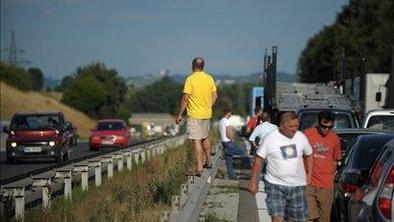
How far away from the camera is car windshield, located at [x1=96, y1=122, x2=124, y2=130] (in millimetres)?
40750

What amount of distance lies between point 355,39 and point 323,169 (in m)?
60.6

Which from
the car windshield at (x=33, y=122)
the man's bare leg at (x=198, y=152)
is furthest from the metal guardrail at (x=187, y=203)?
the car windshield at (x=33, y=122)

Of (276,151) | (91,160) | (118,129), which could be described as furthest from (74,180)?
(118,129)

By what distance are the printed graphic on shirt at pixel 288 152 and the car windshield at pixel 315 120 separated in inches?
416

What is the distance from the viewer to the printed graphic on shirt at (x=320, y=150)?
1086cm

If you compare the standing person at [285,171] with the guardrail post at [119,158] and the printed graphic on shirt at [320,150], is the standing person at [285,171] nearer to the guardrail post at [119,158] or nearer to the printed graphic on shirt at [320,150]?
the printed graphic on shirt at [320,150]

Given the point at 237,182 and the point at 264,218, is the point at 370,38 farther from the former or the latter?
the point at 264,218

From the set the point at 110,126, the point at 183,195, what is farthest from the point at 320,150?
the point at 110,126

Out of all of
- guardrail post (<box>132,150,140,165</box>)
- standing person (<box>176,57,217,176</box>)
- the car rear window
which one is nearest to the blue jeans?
guardrail post (<box>132,150,140,165</box>)

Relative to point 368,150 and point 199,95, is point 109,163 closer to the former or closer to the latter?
point 199,95

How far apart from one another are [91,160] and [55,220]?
8236mm

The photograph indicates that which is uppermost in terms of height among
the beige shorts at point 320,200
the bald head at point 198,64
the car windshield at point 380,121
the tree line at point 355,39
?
the tree line at point 355,39

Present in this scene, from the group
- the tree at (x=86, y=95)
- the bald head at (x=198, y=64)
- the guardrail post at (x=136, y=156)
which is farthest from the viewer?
the tree at (x=86, y=95)

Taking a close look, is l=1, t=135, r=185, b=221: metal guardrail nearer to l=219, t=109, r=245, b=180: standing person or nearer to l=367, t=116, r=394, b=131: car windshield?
l=219, t=109, r=245, b=180: standing person
